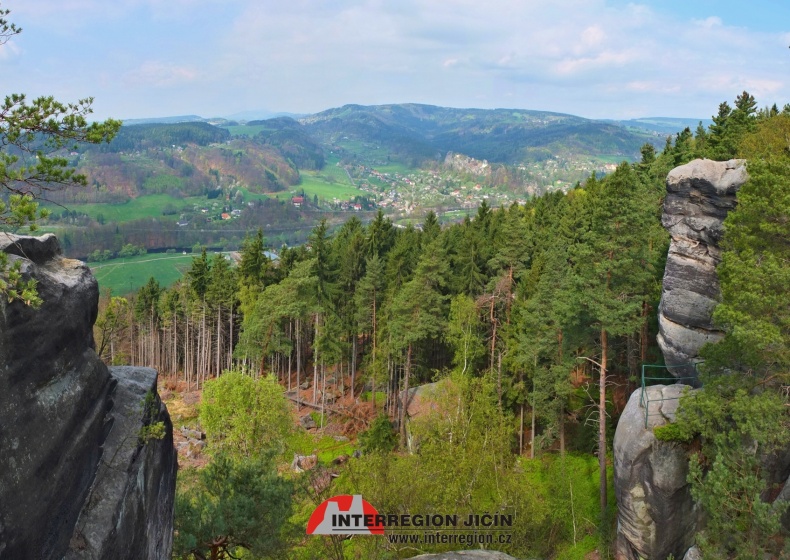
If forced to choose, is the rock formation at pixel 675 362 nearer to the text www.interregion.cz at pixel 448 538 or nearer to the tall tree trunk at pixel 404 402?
the text www.interregion.cz at pixel 448 538

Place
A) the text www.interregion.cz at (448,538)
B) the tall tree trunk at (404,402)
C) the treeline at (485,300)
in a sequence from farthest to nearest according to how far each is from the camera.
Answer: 1. the tall tree trunk at (404,402)
2. the treeline at (485,300)
3. the text www.interregion.cz at (448,538)

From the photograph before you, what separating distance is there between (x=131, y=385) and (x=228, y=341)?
4976 centimetres

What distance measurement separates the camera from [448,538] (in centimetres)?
1752

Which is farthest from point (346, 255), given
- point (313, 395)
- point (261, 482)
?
point (261, 482)

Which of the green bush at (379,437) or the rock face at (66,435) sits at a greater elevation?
the rock face at (66,435)

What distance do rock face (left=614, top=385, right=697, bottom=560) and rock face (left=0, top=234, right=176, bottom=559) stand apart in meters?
16.0

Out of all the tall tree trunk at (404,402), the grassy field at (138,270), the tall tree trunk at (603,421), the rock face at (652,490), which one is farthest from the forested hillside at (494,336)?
the grassy field at (138,270)

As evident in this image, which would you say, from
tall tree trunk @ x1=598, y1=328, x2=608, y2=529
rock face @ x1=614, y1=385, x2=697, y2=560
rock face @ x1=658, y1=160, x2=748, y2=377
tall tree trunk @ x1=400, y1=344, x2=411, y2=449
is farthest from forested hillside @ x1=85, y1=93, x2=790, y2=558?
rock face @ x1=614, y1=385, x2=697, y2=560

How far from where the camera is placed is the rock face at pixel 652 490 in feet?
57.5

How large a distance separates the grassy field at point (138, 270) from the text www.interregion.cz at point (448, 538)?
13696cm

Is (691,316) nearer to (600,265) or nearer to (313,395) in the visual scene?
(600,265)

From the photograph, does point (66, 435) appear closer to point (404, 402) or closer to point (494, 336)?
point (494, 336)

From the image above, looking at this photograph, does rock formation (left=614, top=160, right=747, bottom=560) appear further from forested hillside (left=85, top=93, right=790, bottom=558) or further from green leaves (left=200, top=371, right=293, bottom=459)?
green leaves (left=200, top=371, right=293, bottom=459)

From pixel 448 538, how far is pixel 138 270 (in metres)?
174
